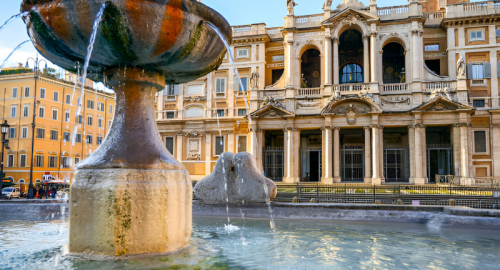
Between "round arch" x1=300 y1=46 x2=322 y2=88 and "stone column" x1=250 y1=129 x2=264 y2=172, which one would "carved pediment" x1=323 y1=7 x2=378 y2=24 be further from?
"stone column" x1=250 y1=129 x2=264 y2=172

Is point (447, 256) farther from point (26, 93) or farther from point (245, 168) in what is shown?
point (26, 93)

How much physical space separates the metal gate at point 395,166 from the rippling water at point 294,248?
79.5ft

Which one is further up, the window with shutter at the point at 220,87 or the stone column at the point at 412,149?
the window with shutter at the point at 220,87

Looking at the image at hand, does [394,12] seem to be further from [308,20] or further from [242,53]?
[242,53]

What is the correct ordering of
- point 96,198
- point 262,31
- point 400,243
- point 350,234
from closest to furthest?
point 96,198 < point 400,243 < point 350,234 < point 262,31

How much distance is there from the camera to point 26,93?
Answer: 40000mm

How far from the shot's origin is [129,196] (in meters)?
4.11

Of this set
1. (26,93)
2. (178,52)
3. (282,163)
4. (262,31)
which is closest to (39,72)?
(26,93)

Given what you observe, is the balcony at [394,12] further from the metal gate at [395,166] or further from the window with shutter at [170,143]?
the window with shutter at [170,143]

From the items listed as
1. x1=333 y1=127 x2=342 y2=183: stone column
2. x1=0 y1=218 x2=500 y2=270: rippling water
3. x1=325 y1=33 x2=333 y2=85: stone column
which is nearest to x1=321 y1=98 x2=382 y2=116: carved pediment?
x1=333 y1=127 x2=342 y2=183: stone column

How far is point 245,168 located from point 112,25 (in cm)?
485

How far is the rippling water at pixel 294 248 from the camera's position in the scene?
3.97 meters

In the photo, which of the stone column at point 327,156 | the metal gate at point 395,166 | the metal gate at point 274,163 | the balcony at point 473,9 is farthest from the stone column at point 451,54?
the metal gate at point 274,163

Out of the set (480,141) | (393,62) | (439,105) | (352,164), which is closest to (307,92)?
(352,164)
